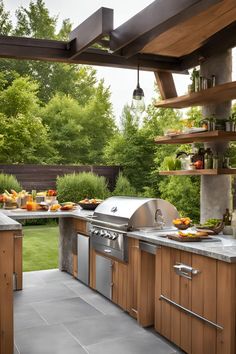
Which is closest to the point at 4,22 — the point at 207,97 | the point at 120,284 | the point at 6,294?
the point at 207,97

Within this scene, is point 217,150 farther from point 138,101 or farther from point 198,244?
point 198,244

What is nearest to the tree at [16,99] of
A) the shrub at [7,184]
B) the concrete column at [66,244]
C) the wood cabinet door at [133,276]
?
the shrub at [7,184]

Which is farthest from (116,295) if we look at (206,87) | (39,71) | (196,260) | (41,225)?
(39,71)

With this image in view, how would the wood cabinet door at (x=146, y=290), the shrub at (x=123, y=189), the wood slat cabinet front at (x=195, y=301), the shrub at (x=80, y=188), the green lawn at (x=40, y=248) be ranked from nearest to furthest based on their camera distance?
the wood slat cabinet front at (x=195, y=301)
the wood cabinet door at (x=146, y=290)
the green lawn at (x=40, y=248)
the shrub at (x=80, y=188)
the shrub at (x=123, y=189)

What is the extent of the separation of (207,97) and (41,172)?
7268 mm

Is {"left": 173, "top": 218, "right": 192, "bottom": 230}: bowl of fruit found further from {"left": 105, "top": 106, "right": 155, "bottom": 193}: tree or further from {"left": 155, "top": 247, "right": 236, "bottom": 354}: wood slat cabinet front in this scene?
{"left": 105, "top": 106, "right": 155, "bottom": 193}: tree

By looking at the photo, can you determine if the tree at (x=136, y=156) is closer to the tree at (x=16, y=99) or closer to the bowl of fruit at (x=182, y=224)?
the tree at (x=16, y=99)

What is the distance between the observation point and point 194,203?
8.42 metres

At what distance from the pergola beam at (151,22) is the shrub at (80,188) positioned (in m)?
5.54

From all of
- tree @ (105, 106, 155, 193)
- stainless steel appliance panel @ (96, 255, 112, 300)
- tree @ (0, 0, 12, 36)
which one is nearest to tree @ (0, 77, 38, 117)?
tree @ (0, 0, 12, 36)

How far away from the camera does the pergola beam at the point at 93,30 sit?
3836 millimetres

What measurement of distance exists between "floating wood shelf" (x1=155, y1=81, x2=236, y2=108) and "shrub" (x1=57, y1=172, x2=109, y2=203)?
5.00 m

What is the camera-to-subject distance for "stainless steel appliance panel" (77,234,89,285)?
491cm

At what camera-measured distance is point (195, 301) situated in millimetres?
2977
